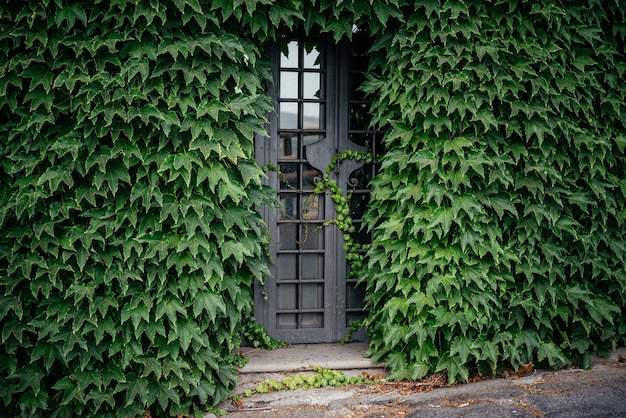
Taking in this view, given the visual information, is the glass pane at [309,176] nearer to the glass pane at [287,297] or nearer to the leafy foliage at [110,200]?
the glass pane at [287,297]

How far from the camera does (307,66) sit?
5.31m

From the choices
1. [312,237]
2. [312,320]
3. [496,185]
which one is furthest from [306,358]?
[496,185]

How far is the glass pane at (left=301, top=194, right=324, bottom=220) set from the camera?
5.36 meters

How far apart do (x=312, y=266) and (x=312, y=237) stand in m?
0.30

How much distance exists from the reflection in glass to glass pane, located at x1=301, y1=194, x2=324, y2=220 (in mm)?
1311

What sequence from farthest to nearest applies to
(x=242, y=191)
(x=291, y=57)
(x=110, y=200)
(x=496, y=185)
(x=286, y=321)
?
(x=286, y=321) → (x=291, y=57) → (x=496, y=185) → (x=242, y=191) → (x=110, y=200)

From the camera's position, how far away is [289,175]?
17.5 ft

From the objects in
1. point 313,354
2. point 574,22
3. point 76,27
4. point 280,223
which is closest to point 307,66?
point 280,223

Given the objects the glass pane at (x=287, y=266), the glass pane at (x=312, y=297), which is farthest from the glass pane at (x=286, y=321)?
the glass pane at (x=287, y=266)

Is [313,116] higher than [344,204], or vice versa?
[313,116]

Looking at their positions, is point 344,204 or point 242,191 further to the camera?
point 344,204

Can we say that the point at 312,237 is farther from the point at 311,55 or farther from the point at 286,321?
the point at 311,55

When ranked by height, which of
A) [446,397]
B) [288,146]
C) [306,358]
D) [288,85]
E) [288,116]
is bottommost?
[446,397]


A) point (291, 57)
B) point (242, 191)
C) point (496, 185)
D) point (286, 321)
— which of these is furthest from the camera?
point (286, 321)
